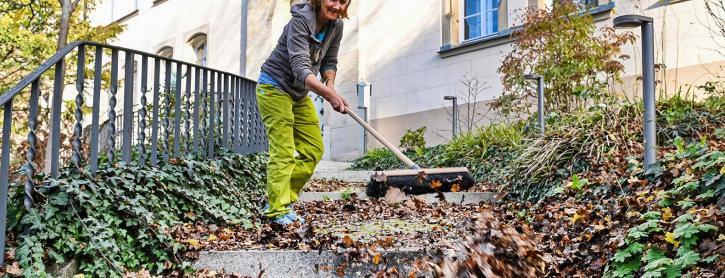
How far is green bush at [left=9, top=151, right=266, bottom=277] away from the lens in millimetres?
3418

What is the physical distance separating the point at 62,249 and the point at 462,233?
2.04 meters

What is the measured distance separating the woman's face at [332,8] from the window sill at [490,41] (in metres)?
4.47

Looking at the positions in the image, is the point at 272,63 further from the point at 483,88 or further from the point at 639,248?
the point at 483,88

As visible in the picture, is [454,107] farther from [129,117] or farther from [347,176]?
[129,117]

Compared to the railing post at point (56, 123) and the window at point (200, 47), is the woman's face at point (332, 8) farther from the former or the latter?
the window at point (200, 47)

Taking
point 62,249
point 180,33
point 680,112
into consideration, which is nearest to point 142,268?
point 62,249

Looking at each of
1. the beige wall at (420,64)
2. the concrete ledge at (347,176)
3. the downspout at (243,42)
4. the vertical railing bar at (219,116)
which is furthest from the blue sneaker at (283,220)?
the downspout at (243,42)

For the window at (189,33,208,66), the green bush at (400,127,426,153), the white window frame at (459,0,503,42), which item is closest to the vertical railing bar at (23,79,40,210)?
the green bush at (400,127,426,153)

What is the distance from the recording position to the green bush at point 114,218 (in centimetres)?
342

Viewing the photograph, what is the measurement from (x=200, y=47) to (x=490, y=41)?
9279mm

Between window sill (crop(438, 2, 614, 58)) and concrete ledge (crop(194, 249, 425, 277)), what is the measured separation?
17.7 ft

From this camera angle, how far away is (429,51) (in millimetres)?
10875

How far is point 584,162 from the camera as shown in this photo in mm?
5133

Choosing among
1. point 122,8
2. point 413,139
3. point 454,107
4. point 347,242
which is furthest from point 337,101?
point 122,8
